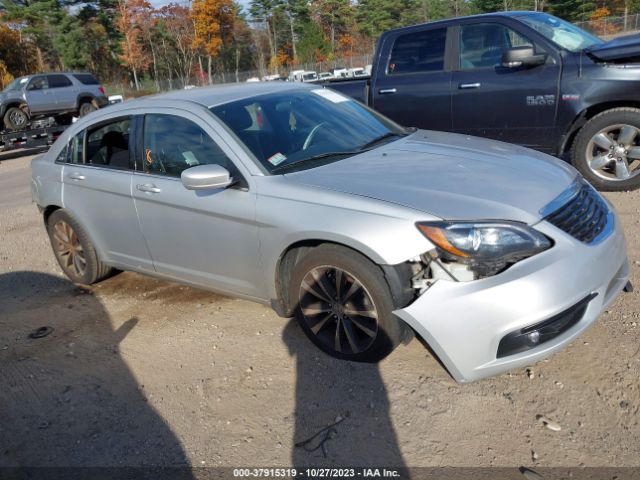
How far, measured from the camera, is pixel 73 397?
3.47 m

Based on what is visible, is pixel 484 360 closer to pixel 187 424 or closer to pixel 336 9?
pixel 187 424

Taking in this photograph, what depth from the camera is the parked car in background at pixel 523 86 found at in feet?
19.1

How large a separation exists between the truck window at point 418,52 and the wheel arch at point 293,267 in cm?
428

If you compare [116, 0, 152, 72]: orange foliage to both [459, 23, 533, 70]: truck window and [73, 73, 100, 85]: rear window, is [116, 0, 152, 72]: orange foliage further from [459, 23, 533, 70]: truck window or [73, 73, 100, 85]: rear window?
[459, 23, 533, 70]: truck window

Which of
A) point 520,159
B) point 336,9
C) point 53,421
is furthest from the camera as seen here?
point 336,9

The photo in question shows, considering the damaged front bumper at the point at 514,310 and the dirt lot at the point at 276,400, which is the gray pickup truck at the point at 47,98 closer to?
the dirt lot at the point at 276,400

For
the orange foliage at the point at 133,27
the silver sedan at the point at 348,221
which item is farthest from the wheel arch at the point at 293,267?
the orange foliage at the point at 133,27

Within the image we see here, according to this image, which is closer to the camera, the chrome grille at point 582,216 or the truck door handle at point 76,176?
the chrome grille at point 582,216

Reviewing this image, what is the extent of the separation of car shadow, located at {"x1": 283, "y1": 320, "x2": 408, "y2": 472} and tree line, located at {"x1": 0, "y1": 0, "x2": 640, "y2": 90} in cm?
5099

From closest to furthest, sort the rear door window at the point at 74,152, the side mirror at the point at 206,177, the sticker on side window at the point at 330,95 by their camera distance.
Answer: the side mirror at the point at 206,177
the sticker on side window at the point at 330,95
the rear door window at the point at 74,152

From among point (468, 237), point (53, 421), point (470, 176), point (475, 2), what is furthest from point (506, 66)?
point (475, 2)

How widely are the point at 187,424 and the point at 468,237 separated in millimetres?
1795

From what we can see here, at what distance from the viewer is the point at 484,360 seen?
109 inches

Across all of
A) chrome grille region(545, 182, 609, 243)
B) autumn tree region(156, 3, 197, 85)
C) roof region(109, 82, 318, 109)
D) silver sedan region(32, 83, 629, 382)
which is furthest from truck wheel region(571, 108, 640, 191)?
autumn tree region(156, 3, 197, 85)
